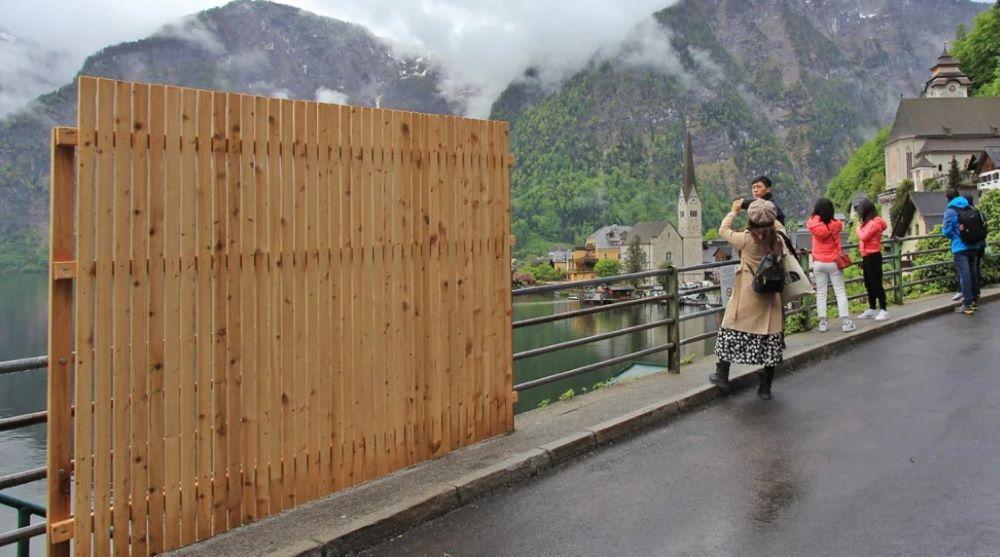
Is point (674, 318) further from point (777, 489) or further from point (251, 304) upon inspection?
point (251, 304)

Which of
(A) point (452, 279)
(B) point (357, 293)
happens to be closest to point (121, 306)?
(B) point (357, 293)

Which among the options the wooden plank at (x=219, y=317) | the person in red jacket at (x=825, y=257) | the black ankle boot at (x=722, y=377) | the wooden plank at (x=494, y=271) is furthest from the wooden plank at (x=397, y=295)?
the person in red jacket at (x=825, y=257)

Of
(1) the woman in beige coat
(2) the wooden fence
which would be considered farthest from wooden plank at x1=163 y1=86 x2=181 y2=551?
(1) the woman in beige coat

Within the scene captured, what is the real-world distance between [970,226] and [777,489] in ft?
30.1

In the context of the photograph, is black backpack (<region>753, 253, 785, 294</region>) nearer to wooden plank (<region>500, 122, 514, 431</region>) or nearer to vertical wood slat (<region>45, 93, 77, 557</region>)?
wooden plank (<region>500, 122, 514, 431</region>)

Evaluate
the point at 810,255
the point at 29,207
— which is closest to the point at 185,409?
the point at 810,255

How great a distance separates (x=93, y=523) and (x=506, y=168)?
141 inches

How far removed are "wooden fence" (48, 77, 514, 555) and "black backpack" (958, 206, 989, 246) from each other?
9.51 m

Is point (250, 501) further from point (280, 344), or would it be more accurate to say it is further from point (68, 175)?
point (68, 175)

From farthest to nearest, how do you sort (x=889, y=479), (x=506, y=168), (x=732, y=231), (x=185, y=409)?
1. (x=732, y=231)
2. (x=506, y=168)
3. (x=889, y=479)
4. (x=185, y=409)

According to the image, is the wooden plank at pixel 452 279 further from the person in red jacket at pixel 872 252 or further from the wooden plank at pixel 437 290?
the person in red jacket at pixel 872 252

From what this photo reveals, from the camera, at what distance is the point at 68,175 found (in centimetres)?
349

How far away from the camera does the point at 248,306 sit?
4.14m

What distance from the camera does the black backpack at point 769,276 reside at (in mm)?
6703
